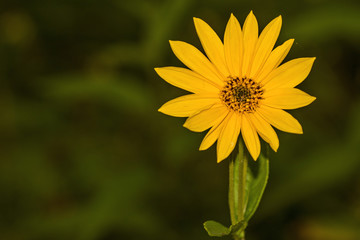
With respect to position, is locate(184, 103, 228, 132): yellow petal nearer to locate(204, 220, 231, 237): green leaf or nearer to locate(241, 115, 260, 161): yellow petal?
locate(241, 115, 260, 161): yellow petal

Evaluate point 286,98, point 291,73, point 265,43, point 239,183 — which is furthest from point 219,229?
point 265,43

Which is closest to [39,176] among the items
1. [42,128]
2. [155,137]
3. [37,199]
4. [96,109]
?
[37,199]

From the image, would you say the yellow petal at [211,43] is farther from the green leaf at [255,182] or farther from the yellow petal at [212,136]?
the green leaf at [255,182]

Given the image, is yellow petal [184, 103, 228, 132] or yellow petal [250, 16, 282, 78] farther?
yellow petal [250, 16, 282, 78]

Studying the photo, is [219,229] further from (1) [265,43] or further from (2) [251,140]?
(1) [265,43]

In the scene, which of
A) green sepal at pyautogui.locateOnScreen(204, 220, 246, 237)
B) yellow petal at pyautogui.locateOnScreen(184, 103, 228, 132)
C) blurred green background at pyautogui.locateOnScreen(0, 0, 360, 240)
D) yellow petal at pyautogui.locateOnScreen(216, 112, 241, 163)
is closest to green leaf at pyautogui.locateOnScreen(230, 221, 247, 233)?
green sepal at pyautogui.locateOnScreen(204, 220, 246, 237)

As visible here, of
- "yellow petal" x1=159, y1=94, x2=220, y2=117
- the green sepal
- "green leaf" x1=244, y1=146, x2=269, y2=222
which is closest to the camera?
the green sepal
